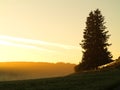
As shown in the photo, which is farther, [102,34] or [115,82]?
[102,34]

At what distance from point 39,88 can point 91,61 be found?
48.4 m

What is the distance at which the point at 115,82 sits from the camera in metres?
30.9

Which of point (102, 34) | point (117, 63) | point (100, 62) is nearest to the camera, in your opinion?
point (117, 63)

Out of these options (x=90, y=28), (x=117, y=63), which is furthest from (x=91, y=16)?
(x=117, y=63)

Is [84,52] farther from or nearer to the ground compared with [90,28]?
nearer to the ground

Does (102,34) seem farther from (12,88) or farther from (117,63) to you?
(12,88)

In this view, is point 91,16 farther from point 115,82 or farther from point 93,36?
point 115,82

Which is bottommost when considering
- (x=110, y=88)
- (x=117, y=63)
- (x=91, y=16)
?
(x=110, y=88)

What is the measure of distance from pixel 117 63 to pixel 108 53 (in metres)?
17.6

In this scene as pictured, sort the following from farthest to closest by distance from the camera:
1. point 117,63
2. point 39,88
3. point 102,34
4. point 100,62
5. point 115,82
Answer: point 102,34, point 100,62, point 117,63, point 115,82, point 39,88

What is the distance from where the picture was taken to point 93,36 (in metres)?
77.2

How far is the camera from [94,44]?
76125 millimetres

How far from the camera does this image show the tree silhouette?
7388cm

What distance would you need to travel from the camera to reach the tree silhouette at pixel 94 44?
242 ft
